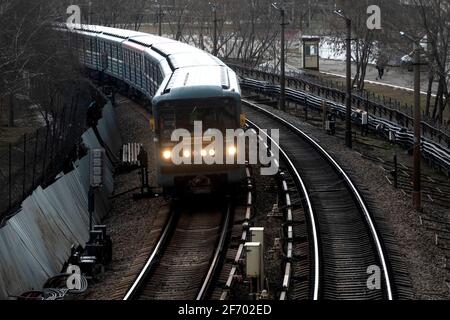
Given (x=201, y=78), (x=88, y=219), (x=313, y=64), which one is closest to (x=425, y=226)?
(x=201, y=78)

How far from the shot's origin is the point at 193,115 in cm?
1939

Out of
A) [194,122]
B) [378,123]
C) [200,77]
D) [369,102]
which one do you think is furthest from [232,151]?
[369,102]

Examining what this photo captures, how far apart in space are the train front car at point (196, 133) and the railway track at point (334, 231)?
87.9 inches

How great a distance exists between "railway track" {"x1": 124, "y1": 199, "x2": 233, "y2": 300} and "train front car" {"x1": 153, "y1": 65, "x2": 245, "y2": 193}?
877mm

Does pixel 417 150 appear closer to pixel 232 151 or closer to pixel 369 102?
pixel 232 151

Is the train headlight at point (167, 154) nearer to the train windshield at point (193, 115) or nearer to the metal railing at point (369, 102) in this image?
the train windshield at point (193, 115)

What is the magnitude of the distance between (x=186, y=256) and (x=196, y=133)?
129 inches

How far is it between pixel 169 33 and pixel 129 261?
6591cm

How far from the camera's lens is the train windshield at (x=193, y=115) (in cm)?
1938

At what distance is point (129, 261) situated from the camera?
1702 cm

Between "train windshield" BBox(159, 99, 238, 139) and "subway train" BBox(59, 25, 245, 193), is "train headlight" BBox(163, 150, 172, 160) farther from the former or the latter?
"train windshield" BBox(159, 99, 238, 139)

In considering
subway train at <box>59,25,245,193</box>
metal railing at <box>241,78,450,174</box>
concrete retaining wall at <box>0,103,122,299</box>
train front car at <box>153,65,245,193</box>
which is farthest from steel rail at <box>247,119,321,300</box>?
metal railing at <box>241,78,450,174</box>

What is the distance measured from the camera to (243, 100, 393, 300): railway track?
48.1ft

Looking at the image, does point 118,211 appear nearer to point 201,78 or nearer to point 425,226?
point 201,78
